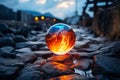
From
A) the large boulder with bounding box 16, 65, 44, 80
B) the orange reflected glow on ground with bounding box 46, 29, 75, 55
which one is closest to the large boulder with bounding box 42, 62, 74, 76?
the large boulder with bounding box 16, 65, 44, 80

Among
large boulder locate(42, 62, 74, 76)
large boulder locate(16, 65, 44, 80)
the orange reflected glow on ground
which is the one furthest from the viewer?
the orange reflected glow on ground

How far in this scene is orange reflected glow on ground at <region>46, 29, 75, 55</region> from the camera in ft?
11.3

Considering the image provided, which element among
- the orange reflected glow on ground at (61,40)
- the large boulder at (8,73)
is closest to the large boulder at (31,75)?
the large boulder at (8,73)

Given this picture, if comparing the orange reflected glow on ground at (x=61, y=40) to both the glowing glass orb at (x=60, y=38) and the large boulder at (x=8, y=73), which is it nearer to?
the glowing glass orb at (x=60, y=38)

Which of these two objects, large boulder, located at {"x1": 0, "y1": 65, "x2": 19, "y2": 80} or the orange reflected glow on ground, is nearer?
large boulder, located at {"x1": 0, "y1": 65, "x2": 19, "y2": 80}

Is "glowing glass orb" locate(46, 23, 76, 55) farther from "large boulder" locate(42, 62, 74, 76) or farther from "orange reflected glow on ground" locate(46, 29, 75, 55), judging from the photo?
"large boulder" locate(42, 62, 74, 76)

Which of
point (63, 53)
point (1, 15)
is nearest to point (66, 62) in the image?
point (63, 53)

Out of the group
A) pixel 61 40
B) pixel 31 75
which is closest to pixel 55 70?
pixel 31 75

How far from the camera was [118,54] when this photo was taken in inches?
137

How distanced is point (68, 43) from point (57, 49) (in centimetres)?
21

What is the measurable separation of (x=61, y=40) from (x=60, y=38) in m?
0.04

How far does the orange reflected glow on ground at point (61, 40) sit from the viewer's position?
11.3ft

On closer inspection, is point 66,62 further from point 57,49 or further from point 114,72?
point 114,72

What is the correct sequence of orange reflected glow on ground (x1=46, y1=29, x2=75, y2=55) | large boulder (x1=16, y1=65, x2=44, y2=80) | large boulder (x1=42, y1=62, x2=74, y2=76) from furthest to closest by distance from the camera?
1. orange reflected glow on ground (x1=46, y1=29, x2=75, y2=55)
2. large boulder (x1=42, y1=62, x2=74, y2=76)
3. large boulder (x1=16, y1=65, x2=44, y2=80)
